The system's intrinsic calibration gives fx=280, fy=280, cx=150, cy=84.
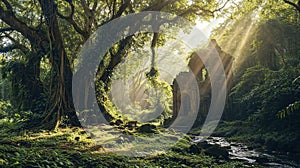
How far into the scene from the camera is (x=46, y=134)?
10188 millimetres

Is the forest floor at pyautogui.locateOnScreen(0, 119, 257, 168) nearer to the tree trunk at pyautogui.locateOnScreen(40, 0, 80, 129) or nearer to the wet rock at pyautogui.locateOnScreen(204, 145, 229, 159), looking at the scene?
the wet rock at pyautogui.locateOnScreen(204, 145, 229, 159)

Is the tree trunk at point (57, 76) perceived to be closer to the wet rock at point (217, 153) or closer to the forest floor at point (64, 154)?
the forest floor at point (64, 154)

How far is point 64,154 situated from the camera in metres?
7.13

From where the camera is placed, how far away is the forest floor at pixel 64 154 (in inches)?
227

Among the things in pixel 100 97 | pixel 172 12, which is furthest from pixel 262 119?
pixel 100 97

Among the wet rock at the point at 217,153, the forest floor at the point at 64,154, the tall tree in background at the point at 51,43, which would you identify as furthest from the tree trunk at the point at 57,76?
the wet rock at the point at 217,153

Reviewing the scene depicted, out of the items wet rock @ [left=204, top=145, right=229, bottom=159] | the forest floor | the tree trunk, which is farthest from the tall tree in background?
wet rock @ [left=204, top=145, right=229, bottom=159]

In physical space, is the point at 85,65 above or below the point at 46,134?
above

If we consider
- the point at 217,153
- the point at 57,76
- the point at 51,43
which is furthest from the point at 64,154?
the point at 51,43

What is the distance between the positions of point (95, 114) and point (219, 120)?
1594 cm

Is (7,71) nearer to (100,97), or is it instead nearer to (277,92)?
(100,97)

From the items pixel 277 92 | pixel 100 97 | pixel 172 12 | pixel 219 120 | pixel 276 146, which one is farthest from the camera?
pixel 219 120

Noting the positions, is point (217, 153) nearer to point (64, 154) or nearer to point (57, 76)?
point (64, 154)

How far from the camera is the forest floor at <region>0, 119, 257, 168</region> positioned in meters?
5.77
